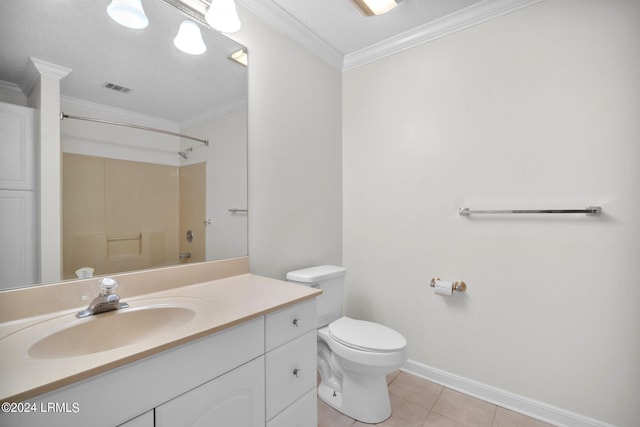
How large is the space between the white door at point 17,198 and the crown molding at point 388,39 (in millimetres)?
1226

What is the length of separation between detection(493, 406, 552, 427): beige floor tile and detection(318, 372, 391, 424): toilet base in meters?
0.59

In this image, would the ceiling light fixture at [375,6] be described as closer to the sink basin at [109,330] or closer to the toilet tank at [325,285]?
the toilet tank at [325,285]

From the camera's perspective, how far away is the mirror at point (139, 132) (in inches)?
40.4

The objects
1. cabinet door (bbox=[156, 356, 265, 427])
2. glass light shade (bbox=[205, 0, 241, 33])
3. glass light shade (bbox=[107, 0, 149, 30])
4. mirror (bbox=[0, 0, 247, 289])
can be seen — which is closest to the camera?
cabinet door (bbox=[156, 356, 265, 427])

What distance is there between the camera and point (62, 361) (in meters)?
0.67

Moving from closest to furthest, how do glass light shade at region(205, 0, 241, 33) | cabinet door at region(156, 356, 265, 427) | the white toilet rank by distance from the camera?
cabinet door at region(156, 356, 265, 427) → glass light shade at region(205, 0, 241, 33) → the white toilet

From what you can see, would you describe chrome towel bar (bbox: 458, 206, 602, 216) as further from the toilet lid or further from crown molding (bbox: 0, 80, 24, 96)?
crown molding (bbox: 0, 80, 24, 96)

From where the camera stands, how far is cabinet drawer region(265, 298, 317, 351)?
1.06 m

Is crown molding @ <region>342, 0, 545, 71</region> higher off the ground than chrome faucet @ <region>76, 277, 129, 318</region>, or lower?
higher

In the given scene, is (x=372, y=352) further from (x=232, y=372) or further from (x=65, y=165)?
(x=65, y=165)

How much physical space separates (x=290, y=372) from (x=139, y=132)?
47.4 inches

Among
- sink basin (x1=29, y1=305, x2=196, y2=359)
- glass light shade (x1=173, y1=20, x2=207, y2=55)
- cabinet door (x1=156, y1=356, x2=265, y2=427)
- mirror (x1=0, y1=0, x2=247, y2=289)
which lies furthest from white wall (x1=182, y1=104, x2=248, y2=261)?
cabinet door (x1=156, y1=356, x2=265, y2=427)

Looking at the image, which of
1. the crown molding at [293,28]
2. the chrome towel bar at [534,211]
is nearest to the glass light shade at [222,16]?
the crown molding at [293,28]

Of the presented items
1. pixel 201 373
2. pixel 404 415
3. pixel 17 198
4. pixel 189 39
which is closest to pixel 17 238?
pixel 17 198
